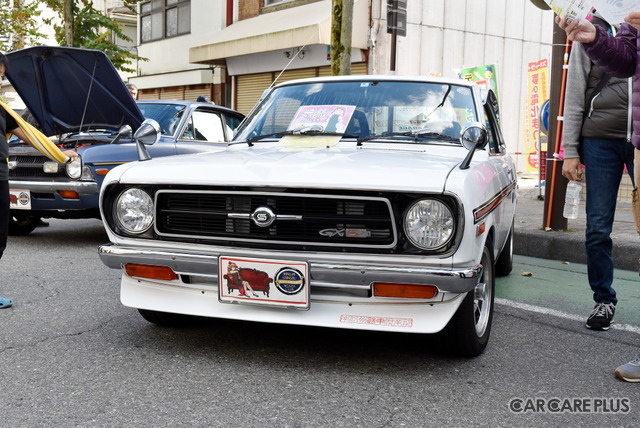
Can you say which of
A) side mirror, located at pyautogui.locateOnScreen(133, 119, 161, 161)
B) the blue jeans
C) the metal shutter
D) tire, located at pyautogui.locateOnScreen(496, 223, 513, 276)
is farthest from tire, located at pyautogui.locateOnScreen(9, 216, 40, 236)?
the metal shutter

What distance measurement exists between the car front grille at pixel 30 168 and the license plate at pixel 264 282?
13.7 ft

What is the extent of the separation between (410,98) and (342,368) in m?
1.76

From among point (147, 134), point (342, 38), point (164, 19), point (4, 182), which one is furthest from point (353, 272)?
point (164, 19)

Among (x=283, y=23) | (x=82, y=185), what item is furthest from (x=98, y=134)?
(x=283, y=23)

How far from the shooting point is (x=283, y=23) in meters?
16.7

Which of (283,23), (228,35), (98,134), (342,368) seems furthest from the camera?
(228,35)

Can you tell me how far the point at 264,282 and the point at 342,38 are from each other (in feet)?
26.9

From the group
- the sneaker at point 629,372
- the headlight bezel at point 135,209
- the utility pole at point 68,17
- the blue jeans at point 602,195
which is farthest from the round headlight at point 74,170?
the utility pole at point 68,17

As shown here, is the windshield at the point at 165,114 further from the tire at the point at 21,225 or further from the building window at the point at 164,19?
the building window at the point at 164,19

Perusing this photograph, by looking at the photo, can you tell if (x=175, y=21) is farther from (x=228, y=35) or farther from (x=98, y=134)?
(x=98, y=134)

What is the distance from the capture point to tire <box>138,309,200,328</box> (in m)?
3.88

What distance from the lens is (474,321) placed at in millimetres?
3426

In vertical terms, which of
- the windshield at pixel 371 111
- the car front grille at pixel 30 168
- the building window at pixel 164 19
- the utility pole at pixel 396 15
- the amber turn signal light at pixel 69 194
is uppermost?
the building window at pixel 164 19

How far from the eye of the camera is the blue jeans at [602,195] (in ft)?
12.9
